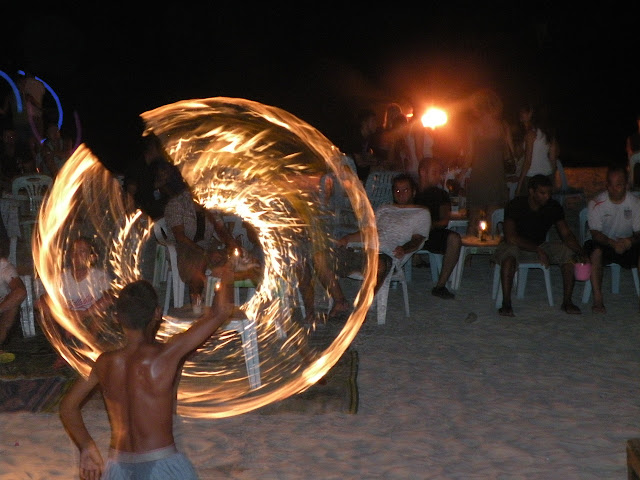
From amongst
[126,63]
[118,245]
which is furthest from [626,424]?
[126,63]

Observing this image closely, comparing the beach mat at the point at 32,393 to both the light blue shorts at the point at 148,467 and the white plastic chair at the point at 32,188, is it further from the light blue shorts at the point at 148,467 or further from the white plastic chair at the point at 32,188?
the white plastic chair at the point at 32,188

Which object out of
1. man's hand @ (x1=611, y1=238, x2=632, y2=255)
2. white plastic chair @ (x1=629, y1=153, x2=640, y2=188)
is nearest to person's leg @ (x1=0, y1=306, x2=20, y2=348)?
man's hand @ (x1=611, y1=238, x2=632, y2=255)

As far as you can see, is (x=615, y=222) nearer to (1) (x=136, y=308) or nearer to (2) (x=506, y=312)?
(2) (x=506, y=312)

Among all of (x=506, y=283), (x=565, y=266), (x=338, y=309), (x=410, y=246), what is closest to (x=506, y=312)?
(x=506, y=283)

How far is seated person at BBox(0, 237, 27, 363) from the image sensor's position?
734 centimetres

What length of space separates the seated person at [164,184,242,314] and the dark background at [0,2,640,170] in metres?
10.4

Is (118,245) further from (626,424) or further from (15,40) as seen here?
(15,40)

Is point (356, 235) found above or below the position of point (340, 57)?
below

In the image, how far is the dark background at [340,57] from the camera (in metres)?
19.5

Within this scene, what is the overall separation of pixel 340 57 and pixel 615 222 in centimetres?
1225

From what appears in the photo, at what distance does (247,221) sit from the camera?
27.1ft

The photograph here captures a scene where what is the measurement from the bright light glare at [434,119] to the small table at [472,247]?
3.57 metres

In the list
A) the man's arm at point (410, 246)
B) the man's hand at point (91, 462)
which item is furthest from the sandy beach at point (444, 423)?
the man's hand at point (91, 462)

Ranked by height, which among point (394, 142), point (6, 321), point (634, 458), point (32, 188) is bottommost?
point (6, 321)
